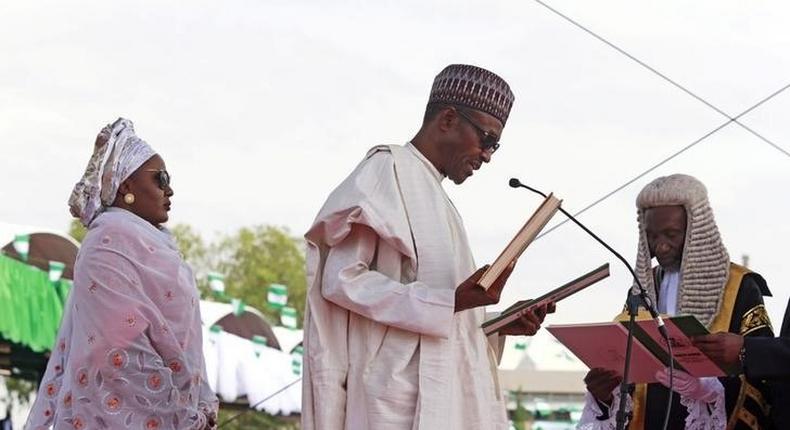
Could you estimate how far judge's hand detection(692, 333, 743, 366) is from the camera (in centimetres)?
597

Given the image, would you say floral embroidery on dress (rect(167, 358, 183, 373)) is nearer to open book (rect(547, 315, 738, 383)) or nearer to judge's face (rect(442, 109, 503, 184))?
judge's face (rect(442, 109, 503, 184))

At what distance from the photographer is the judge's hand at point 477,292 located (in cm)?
518

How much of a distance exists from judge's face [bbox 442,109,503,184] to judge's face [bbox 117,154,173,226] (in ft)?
3.43

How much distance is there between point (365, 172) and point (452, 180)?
13.5 inches

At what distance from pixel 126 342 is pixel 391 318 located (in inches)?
38.4

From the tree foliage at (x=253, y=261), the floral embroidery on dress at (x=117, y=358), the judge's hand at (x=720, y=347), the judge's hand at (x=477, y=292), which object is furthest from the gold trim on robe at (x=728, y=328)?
the tree foliage at (x=253, y=261)

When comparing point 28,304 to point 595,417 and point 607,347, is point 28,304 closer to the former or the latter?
point 595,417

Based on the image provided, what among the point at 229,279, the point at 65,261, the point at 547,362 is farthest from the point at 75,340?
the point at 229,279

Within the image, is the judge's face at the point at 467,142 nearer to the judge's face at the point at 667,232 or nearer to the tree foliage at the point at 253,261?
the judge's face at the point at 667,232

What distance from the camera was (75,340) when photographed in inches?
225

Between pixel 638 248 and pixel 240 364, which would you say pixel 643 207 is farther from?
pixel 240 364

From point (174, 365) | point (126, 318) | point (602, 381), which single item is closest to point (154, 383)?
point (174, 365)

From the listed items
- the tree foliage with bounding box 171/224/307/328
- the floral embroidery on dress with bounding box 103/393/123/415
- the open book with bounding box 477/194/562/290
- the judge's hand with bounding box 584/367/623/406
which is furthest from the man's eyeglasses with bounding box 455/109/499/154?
the tree foliage with bounding box 171/224/307/328

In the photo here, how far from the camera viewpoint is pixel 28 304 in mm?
12148
